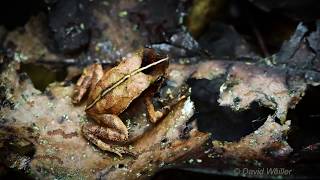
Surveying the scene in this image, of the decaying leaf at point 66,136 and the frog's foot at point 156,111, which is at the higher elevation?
the frog's foot at point 156,111

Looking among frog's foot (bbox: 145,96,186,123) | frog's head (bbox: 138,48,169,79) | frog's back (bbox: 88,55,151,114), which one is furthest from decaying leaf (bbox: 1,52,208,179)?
frog's head (bbox: 138,48,169,79)

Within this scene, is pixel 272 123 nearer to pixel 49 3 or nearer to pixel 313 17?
pixel 313 17

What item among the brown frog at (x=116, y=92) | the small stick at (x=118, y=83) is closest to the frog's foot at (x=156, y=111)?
the brown frog at (x=116, y=92)

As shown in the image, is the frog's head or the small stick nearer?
the small stick

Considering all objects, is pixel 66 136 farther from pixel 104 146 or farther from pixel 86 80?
pixel 86 80

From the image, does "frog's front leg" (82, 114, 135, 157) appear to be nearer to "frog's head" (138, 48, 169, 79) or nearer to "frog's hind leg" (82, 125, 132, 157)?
"frog's hind leg" (82, 125, 132, 157)

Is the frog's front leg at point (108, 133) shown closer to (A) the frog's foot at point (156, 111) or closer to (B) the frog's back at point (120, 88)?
(B) the frog's back at point (120, 88)

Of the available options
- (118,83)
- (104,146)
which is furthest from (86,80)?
(104,146)
